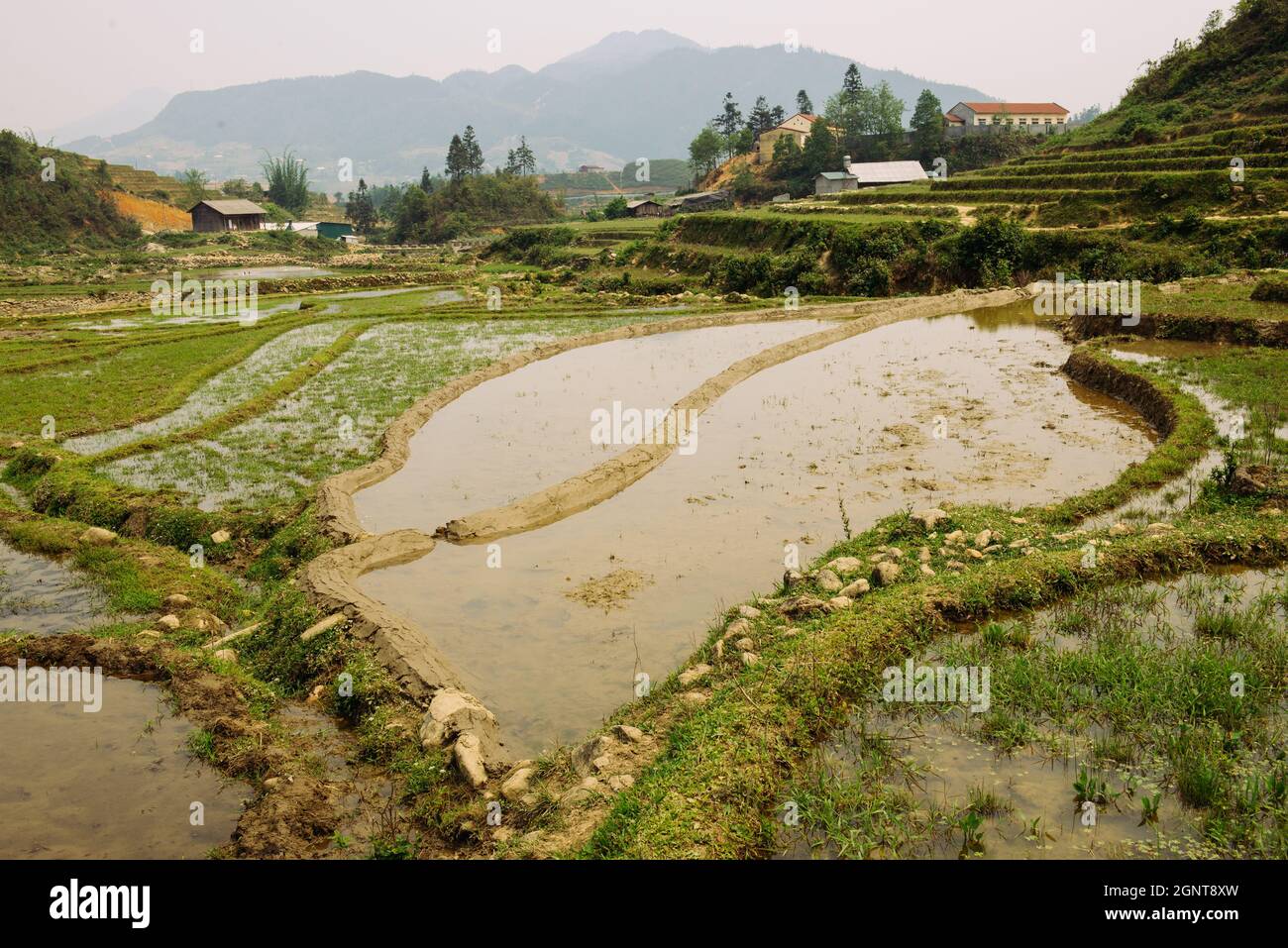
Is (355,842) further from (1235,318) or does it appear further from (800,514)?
(1235,318)

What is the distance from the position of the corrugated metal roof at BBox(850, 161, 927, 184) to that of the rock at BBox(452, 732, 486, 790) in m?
64.4

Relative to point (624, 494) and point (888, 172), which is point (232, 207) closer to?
point (888, 172)

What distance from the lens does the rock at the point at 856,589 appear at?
848 centimetres

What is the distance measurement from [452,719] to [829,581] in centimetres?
408

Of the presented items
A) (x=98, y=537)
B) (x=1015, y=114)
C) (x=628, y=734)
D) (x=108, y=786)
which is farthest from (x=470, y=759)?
(x=1015, y=114)

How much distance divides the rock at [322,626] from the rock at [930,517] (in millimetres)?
6675

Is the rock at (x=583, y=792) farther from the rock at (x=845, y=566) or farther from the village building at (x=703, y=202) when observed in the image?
the village building at (x=703, y=202)

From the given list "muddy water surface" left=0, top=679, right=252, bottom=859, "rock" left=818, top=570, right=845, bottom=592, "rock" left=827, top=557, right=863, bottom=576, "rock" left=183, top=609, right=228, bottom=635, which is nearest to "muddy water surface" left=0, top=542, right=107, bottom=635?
"rock" left=183, top=609, right=228, bottom=635

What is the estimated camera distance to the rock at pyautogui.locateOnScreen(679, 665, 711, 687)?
7.18 metres

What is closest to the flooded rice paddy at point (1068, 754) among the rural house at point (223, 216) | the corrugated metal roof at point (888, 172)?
the corrugated metal roof at point (888, 172)

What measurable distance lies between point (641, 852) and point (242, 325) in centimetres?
3050

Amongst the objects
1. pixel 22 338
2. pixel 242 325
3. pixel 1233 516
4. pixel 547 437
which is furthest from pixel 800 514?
pixel 22 338

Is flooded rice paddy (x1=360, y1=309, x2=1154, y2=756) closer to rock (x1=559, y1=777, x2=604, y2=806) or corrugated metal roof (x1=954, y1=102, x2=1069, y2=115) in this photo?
rock (x1=559, y1=777, x2=604, y2=806)

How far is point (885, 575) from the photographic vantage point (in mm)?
8734
